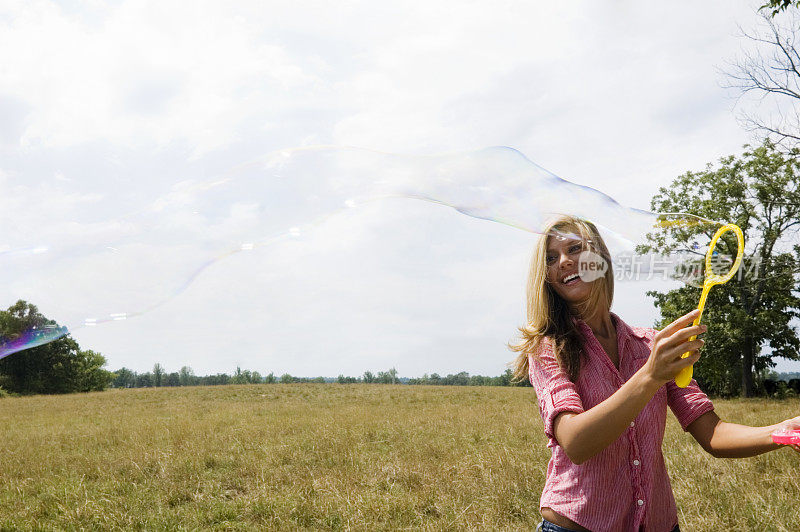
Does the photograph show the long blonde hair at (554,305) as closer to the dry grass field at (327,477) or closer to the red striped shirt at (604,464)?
the red striped shirt at (604,464)

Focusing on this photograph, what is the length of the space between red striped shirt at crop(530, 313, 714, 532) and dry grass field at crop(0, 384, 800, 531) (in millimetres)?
3265

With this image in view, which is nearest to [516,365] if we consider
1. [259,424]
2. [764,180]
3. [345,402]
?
[259,424]

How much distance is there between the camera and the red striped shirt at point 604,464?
1659 millimetres

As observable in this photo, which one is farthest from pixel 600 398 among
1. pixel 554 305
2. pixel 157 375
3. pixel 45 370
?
pixel 157 375

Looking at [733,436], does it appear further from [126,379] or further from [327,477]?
[126,379]

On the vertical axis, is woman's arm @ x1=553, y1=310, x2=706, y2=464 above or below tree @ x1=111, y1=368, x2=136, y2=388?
above

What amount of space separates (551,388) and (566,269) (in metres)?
0.45

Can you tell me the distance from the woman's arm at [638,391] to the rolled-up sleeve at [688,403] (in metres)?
0.53

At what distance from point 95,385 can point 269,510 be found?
183 ft

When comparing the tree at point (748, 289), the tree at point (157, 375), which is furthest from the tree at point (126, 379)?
the tree at point (748, 289)

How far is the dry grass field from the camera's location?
5004 millimetres

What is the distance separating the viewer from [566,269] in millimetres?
1908

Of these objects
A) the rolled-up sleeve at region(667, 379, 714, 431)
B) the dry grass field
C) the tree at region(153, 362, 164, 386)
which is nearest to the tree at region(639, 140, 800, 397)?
the dry grass field

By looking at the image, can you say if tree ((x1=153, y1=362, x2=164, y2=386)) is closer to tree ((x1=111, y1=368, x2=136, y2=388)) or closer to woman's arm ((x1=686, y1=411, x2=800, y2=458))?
tree ((x1=111, y1=368, x2=136, y2=388))
